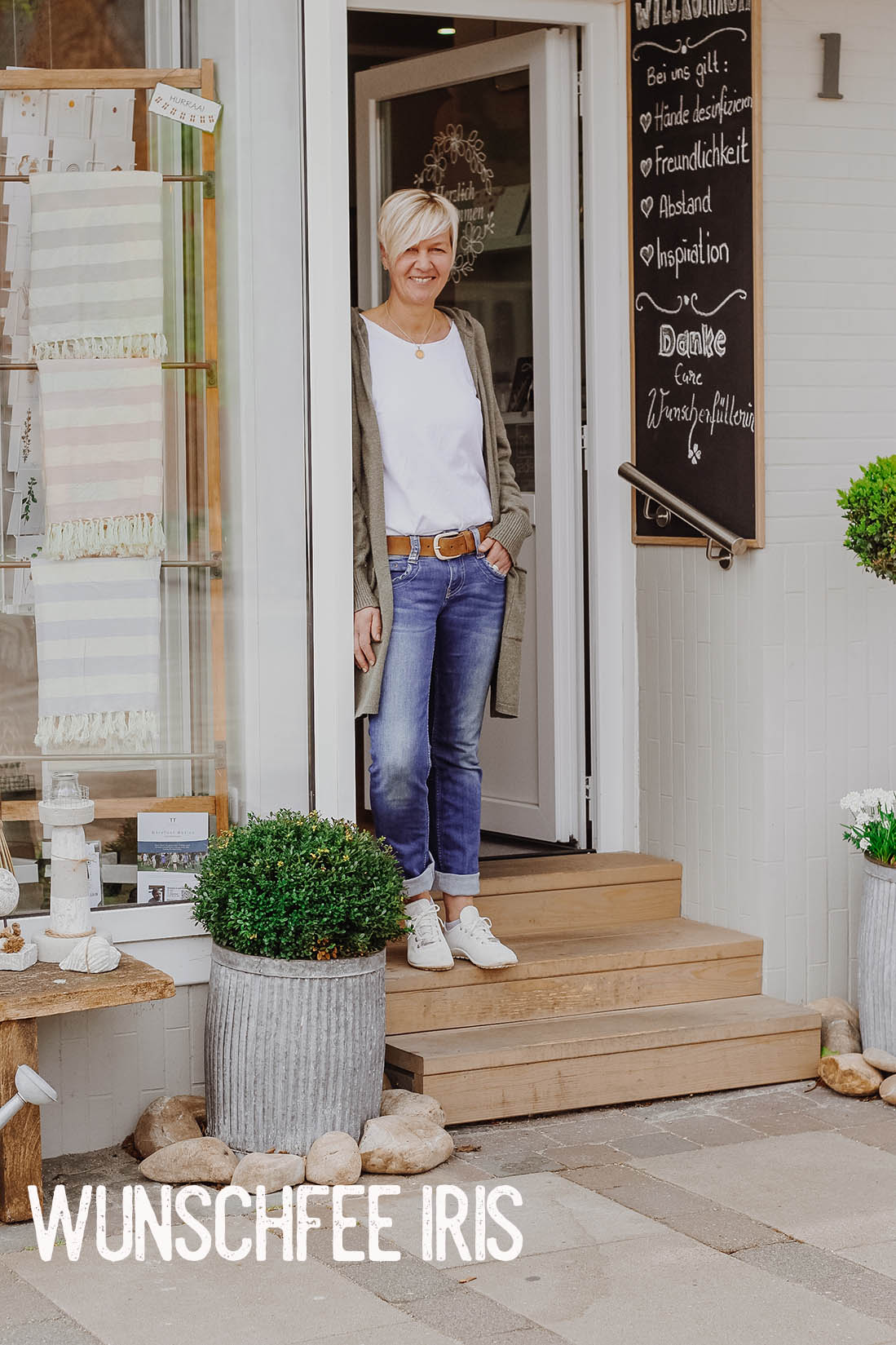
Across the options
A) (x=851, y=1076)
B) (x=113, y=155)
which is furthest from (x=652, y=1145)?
(x=113, y=155)

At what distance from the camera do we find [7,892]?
3.76 metres

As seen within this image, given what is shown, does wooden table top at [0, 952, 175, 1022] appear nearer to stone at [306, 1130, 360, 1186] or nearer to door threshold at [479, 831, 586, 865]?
stone at [306, 1130, 360, 1186]

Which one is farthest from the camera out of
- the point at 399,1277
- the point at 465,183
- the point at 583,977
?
the point at 465,183

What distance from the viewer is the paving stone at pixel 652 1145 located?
3830 mm

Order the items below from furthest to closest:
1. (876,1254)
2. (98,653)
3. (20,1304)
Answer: (98,653)
(876,1254)
(20,1304)

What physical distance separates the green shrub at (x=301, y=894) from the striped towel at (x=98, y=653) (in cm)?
46

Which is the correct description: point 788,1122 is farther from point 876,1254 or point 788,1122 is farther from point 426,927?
point 426,927

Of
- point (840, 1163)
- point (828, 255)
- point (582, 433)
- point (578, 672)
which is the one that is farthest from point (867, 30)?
point (840, 1163)

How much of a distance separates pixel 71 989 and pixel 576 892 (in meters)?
1.66

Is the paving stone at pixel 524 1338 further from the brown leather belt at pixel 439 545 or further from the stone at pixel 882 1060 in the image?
the brown leather belt at pixel 439 545

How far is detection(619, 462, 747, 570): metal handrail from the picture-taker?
4.52 m

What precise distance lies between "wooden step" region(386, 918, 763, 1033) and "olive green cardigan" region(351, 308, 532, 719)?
0.64m

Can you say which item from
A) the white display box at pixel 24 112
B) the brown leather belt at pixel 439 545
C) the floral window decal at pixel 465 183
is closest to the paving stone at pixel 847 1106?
the brown leather belt at pixel 439 545

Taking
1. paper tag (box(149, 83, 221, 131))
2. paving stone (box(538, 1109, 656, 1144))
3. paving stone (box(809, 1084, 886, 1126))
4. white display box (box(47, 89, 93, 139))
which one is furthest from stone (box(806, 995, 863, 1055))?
white display box (box(47, 89, 93, 139))
